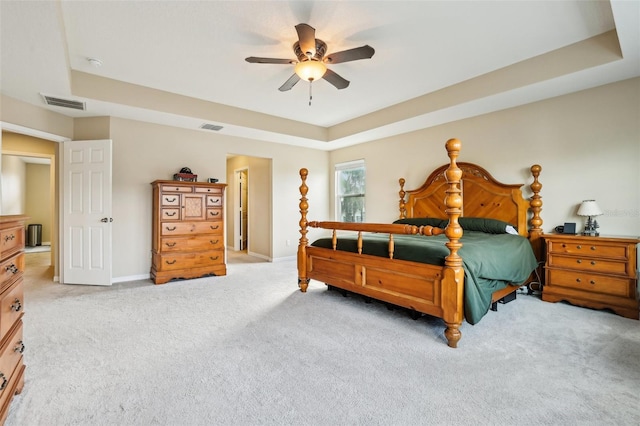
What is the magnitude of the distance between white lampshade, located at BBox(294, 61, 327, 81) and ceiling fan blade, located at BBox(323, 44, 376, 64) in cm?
9

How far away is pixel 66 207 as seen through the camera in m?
4.23

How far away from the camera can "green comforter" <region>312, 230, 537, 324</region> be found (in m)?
2.37

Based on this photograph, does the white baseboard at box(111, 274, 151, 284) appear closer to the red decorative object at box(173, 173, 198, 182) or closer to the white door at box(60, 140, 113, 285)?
the white door at box(60, 140, 113, 285)

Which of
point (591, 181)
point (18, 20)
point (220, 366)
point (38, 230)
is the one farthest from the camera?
point (38, 230)

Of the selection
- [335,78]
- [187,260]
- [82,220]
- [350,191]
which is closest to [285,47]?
[335,78]

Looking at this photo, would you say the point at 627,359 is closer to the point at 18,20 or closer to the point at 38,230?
the point at 18,20

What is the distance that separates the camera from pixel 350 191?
6570mm

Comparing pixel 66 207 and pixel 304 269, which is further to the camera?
pixel 66 207

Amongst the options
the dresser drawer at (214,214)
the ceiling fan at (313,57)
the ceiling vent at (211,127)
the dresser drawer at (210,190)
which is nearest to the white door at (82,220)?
the dresser drawer at (210,190)

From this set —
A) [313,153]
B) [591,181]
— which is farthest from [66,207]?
[591,181]

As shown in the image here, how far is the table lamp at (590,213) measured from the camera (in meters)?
3.27

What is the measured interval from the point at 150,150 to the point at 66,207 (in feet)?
4.49

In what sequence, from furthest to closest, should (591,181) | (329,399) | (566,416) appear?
1. (591,181)
2. (329,399)
3. (566,416)

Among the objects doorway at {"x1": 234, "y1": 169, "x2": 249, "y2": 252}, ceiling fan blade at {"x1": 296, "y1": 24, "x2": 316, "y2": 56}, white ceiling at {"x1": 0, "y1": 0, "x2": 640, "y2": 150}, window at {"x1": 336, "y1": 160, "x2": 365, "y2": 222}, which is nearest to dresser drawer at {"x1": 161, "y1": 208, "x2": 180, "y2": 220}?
white ceiling at {"x1": 0, "y1": 0, "x2": 640, "y2": 150}
